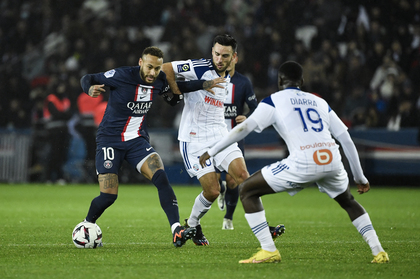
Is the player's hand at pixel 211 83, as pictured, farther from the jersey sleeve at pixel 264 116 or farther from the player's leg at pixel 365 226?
the player's leg at pixel 365 226

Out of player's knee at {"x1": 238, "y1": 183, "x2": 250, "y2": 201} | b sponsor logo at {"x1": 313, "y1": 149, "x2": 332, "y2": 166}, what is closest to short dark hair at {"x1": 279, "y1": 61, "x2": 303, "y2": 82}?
b sponsor logo at {"x1": 313, "y1": 149, "x2": 332, "y2": 166}

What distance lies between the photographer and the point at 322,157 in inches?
198

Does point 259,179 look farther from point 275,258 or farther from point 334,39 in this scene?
point 334,39

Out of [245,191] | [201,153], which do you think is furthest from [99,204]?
[245,191]

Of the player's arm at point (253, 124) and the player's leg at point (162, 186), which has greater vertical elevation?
the player's arm at point (253, 124)

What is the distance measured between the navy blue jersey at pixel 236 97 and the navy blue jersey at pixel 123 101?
226cm

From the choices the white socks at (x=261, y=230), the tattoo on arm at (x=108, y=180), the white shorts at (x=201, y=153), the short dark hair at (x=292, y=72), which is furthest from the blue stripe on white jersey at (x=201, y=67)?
the white socks at (x=261, y=230)

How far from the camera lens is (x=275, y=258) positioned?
16.9 feet

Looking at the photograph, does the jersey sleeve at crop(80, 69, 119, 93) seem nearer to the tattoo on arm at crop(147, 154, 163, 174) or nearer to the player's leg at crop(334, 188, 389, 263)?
the tattoo on arm at crop(147, 154, 163, 174)

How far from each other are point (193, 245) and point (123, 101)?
5.60 feet

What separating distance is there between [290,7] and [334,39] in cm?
184

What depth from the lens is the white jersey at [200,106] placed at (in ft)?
23.0

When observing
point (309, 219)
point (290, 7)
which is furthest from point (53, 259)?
point (290, 7)

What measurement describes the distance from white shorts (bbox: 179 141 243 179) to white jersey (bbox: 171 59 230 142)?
76 mm
